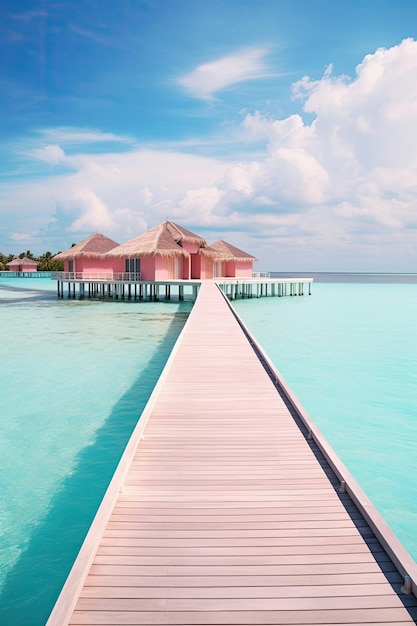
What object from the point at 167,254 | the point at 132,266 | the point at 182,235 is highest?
the point at 182,235

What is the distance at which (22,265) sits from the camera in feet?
197

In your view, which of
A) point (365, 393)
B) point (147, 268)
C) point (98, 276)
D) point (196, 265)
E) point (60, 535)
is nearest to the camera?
point (60, 535)

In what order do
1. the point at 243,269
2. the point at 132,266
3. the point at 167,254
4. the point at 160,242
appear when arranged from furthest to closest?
the point at 243,269 < the point at 132,266 < the point at 160,242 < the point at 167,254

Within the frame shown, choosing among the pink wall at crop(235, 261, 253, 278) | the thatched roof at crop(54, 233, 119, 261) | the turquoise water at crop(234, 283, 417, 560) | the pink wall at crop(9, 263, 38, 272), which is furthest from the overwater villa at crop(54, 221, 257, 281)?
the pink wall at crop(9, 263, 38, 272)

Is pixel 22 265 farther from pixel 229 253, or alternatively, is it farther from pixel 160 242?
pixel 160 242

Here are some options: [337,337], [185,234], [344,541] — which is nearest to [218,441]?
[344,541]

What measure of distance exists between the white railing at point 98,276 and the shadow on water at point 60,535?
19306mm

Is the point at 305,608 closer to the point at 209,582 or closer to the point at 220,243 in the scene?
the point at 209,582

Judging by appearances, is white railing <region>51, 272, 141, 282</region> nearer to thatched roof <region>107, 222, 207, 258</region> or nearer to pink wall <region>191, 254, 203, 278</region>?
thatched roof <region>107, 222, 207, 258</region>

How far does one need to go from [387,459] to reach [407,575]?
3852mm

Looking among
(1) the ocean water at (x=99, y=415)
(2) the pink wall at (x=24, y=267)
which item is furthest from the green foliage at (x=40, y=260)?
(1) the ocean water at (x=99, y=415)

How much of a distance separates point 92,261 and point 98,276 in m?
1.00

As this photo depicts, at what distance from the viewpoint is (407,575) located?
209cm

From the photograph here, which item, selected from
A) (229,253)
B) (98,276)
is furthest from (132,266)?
(229,253)
